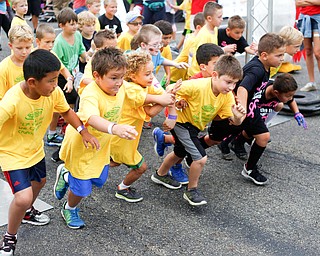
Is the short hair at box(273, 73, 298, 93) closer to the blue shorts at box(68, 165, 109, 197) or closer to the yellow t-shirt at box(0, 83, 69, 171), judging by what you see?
the blue shorts at box(68, 165, 109, 197)

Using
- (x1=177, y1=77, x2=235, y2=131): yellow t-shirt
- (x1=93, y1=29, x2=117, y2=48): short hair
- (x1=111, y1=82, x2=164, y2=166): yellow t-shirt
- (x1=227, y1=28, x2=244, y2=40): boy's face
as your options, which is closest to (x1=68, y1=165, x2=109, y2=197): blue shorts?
(x1=111, y1=82, x2=164, y2=166): yellow t-shirt

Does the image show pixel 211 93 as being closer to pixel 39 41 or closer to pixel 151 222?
pixel 151 222

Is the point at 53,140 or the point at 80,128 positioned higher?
the point at 80,128

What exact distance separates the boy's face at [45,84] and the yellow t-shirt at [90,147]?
0.31m

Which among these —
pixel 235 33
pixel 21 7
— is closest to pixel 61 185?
pixel 235 33

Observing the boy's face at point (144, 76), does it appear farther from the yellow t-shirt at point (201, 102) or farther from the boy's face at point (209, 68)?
the boy's face at point (209, 68)

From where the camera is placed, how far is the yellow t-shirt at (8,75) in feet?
14.6

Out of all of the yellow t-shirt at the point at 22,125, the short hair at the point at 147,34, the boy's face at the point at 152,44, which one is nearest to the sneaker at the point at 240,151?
the boy's face at the point at 152,44

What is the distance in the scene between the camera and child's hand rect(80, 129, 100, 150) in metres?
3.43

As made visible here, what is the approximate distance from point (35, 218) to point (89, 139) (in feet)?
3.10

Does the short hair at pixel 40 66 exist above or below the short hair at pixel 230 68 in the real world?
above

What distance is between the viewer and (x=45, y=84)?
3.24m

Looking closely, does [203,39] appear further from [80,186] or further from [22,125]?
[22,125]

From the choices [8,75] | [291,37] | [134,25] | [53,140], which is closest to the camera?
[8,75]
